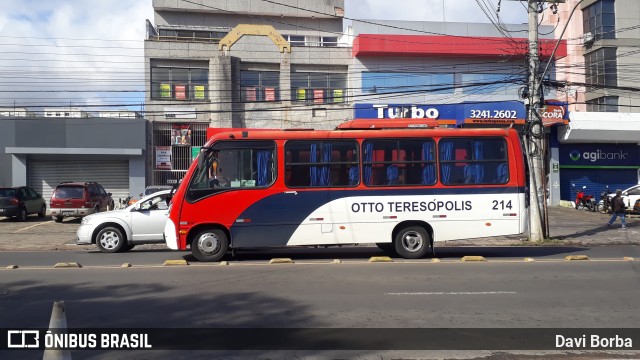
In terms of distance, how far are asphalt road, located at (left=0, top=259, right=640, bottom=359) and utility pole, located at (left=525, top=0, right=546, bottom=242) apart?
5.55 m

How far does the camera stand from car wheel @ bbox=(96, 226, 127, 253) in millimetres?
15711

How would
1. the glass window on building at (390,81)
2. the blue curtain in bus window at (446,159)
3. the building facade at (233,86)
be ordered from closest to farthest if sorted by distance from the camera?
the blue curtain in bus window at (446,159)
the building facade at (233,86)
the glass window on building at (390,81)

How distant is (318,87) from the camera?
→ 35406 mm

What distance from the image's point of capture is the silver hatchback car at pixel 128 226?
15.6 metres

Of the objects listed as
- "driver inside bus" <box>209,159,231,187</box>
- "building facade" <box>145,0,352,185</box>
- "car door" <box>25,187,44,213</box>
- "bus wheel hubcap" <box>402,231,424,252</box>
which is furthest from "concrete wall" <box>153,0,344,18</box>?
"bus wheel hubcap" <box>402,231,424,252</box>

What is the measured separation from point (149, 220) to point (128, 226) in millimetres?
601

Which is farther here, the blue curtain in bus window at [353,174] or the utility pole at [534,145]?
the utility pole at [534,145]

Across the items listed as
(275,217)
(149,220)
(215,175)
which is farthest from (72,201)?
(275,217)

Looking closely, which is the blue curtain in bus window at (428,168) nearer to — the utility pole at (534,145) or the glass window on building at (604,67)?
the utility pole at (534,145)

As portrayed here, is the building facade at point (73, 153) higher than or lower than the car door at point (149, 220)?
higher

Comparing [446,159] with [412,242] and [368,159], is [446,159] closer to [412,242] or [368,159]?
[368,159]

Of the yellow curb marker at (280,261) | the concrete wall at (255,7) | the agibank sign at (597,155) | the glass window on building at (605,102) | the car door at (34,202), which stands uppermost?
the concrete wall at (255,7)

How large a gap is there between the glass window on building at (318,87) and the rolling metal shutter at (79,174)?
10.7 meters

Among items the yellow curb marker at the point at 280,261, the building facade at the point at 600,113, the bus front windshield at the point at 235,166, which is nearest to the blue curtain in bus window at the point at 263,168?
the bus front windshield at the point at 235,166
